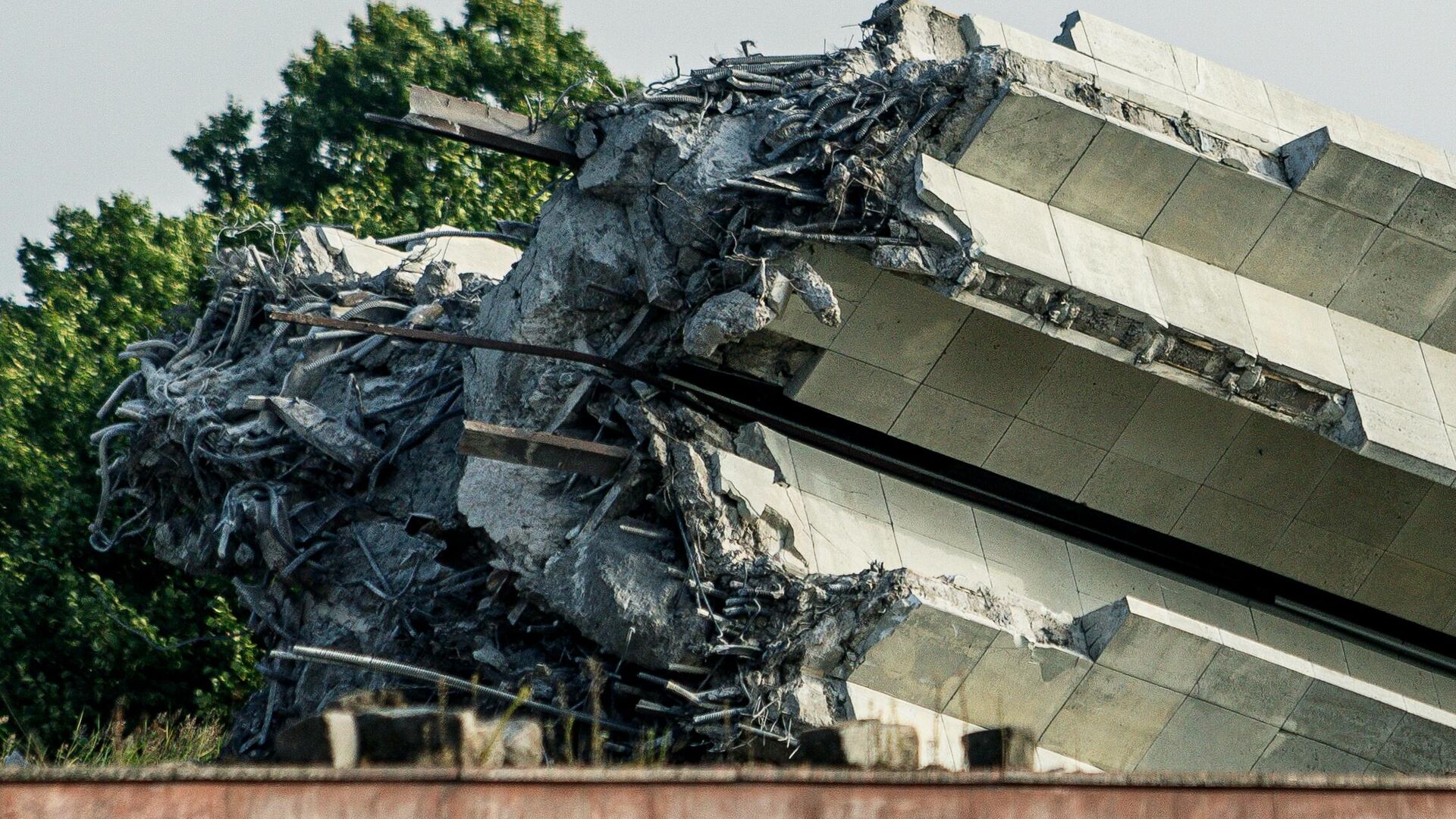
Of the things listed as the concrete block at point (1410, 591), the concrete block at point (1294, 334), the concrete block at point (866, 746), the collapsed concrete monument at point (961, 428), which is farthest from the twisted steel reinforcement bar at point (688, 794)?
the concrete block at point (1410, 591)

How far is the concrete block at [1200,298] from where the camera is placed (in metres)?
11.5

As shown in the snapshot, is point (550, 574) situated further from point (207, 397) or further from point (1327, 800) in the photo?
point (1327, 800)

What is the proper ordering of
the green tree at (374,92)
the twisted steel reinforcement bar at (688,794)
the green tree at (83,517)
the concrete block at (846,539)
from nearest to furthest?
the twisted steel reinforcement bar at (688,794) < the concrete block at (846,539) < the green tree at (83,517) < the green tree at (374,92)

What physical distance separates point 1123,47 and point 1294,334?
2773 mm

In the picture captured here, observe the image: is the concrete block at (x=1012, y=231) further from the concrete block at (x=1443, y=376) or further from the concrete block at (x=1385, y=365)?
the concrete block at (x=1443, y=376)

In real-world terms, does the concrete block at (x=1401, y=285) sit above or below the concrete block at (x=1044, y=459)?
above

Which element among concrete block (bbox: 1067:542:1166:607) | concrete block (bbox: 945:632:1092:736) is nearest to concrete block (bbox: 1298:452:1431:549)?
concrete block (bbox: 1067:542:1166:607)

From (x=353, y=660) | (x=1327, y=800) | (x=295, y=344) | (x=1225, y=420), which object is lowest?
(x=1327, y=800)

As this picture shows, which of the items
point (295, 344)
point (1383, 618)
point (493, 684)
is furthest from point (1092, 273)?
point (295, 344)

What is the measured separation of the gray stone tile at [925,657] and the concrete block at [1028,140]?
2.83 m

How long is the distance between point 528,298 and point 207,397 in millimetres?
3711

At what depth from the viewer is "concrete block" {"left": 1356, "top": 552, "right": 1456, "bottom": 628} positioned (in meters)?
12.9

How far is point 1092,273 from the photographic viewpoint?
1148 cm

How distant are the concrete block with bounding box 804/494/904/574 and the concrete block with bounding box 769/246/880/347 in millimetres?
1055
